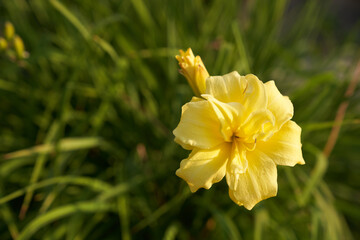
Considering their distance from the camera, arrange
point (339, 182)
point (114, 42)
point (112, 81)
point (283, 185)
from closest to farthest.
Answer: point (112, 81)
point (283, 185)
point (114, 42)
point (339, 182)

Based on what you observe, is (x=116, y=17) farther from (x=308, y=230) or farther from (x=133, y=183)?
(x=308, y=230)

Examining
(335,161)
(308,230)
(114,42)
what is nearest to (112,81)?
(114,42)

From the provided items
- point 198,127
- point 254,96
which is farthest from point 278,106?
point 198,127

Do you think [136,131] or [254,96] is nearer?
[254,96]

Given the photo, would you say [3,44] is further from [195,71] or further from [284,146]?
[284,146]

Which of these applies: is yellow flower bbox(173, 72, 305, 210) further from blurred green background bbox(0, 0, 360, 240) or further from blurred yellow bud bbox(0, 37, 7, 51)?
blurred yellow bud bbox(0, 37, 7, 51)

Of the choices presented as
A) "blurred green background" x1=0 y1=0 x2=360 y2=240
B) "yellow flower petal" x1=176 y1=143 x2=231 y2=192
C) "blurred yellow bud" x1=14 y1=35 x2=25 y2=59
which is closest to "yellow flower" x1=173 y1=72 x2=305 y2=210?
"yellow flower petal" x1=176 y1=143 x2=231 y2=192
